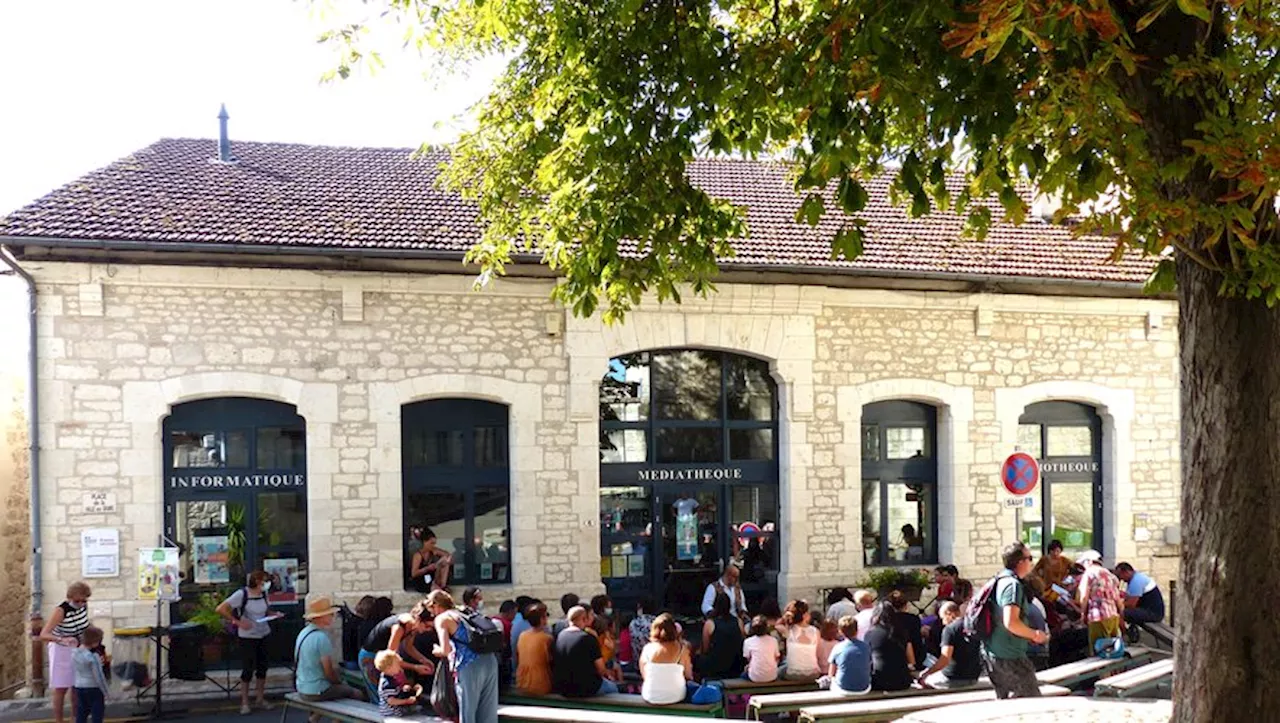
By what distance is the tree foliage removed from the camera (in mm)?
5055

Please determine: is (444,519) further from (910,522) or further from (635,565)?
(910,522)

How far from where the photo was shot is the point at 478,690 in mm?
7984

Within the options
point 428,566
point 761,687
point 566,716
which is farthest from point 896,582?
point 566,716

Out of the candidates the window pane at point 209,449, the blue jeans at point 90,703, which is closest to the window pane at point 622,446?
the window pane at point 209,449

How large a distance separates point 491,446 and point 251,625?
341cm

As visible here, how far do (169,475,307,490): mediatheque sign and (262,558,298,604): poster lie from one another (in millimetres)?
821

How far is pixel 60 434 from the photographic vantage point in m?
11.4

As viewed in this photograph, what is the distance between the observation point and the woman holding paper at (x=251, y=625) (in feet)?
34.5

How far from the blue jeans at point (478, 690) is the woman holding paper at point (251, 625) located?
11.2 ft

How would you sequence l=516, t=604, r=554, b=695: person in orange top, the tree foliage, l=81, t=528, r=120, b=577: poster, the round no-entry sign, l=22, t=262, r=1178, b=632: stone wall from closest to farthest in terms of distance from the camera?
the tree foliage, l=516, t=604, r=554, b=695: person in orange top, l=81, t=528, r=120, b=577: poster, l=22, t=262, r=1178, b=632: stone wall, the round no-entry sign

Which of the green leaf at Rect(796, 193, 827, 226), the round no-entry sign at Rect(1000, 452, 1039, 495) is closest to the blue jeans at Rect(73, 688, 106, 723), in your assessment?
the green leaf at Rect(796, 193, 827, 226)

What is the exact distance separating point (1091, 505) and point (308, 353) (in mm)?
10338

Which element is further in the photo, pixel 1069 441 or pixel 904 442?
pixel 1069 441

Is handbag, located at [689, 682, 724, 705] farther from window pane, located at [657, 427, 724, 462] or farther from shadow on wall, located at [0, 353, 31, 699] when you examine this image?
shadow on wall, located at [0, 353, 31, 699]
